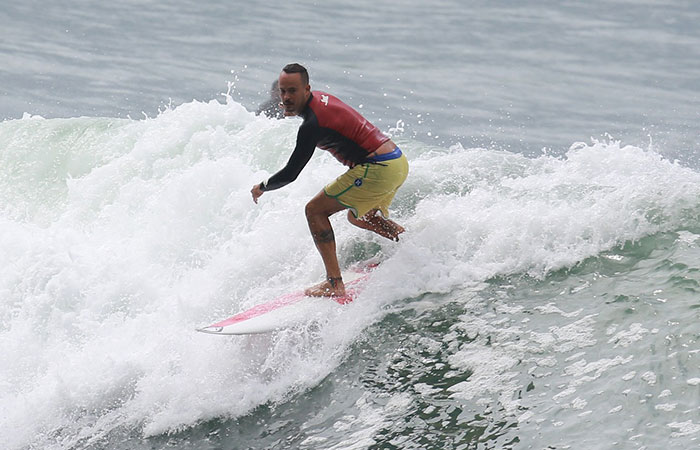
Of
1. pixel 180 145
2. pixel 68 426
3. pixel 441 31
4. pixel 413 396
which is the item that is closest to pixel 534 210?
pixel 413 396

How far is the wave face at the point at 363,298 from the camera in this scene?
228 inches

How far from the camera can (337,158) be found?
6859 mm

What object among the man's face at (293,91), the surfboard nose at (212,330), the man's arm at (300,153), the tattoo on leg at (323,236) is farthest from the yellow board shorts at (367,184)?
the surfboard nose at (212,330)

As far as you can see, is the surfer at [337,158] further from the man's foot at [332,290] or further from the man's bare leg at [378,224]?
the man's bare leg at [378,224]

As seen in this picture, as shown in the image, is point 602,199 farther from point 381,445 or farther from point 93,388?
point 93,388

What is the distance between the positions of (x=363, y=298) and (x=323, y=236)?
0.57m

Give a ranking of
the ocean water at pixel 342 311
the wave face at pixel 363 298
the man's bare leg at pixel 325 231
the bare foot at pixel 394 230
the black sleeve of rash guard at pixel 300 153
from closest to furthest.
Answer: the ocean water at pixel 342 311
the wave face at pixel 363 298
the black sleeve of rash guard at pixel 300 153
the man's bare leg at pixel 325 231
the bare foot at pixel 394 230

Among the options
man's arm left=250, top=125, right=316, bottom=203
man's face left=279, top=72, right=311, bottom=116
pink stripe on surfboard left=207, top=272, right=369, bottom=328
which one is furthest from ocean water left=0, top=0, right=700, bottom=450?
man's face left=279, top=72, right=311, bottom=116

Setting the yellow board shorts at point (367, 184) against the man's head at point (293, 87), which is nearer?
the man's head at point (293, 87)

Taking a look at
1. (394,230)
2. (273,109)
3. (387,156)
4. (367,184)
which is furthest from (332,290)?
(273,109)

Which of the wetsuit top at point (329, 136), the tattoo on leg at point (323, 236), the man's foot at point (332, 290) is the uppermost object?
the wetsuit top at point (329, 136)

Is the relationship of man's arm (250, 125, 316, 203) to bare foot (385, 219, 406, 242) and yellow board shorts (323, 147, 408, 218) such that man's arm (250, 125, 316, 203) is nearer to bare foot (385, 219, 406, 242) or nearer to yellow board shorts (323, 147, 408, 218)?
yellow board shorts (323, 147, 408, 218)

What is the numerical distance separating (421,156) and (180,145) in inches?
114

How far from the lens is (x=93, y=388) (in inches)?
264
